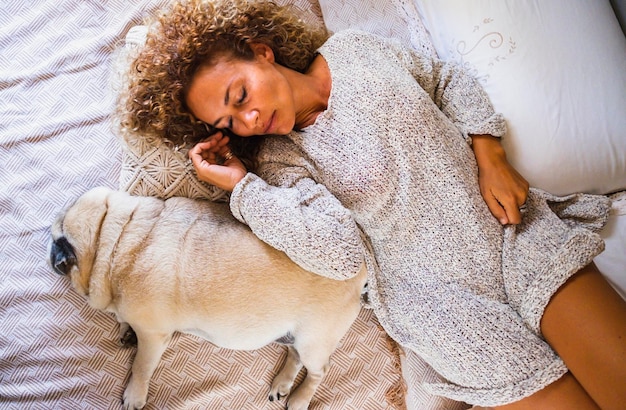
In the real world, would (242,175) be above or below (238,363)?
above

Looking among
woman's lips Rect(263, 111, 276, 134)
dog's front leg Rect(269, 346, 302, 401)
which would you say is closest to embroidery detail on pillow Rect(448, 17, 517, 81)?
woman's lips Rect(263, 111, 276, 134)

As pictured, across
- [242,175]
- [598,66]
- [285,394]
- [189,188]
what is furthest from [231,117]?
[598,66]

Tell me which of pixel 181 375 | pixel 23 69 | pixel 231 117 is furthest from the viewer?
pixel 23 69

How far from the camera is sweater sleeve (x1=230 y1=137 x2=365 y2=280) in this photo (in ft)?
4.32

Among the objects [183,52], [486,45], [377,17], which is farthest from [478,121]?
[183,52]

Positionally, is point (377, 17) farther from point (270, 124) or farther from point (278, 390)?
point (278, 390)

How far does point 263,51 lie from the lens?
1.48 meters

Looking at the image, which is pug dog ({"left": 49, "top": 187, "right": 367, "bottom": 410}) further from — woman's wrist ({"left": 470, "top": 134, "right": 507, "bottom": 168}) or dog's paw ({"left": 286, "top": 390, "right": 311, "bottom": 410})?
woman's wrist ({"left": 470, "top": 134, "right": 507, "bottom": 168})

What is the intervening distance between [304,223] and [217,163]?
0.36 metres

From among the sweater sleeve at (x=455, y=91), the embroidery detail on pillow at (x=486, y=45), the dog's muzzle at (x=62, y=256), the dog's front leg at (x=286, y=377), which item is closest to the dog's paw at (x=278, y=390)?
the dog's front leg at (x=286, y=377)

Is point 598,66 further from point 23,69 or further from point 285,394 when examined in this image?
point 23,69

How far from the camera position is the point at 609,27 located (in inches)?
62.2

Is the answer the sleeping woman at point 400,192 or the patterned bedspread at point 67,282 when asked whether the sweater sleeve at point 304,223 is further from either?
the patterned bedspread at point 67,282

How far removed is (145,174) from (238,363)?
596 mm
